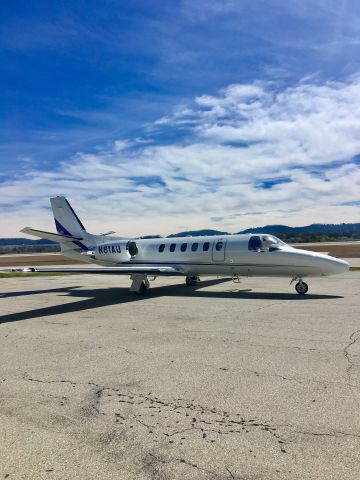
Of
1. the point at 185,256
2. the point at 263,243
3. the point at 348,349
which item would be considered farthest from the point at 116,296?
the point at 348,349

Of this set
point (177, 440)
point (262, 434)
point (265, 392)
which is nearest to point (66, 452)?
point (177, 440)

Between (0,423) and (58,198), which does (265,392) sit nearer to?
(0,423)

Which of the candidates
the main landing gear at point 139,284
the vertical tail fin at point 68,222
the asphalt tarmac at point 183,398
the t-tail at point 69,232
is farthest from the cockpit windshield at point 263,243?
the vertical tail fin at point 68,222

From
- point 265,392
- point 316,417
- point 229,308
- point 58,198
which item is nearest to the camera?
point 316,417

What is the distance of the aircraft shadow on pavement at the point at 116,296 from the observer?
1374 centimetres

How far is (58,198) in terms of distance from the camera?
23188 mm

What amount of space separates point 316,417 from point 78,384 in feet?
11.3

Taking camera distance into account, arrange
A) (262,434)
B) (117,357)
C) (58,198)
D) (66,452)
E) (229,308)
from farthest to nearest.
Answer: (58,198) < (229,308) < (117,357) < (262,434) < (66,452)

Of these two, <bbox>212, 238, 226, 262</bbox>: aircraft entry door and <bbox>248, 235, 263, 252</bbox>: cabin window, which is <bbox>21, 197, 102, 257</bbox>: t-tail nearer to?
<bbox>212, 238, 226, 262</bbox>: aircraft entry door

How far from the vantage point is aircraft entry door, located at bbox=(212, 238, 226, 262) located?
17.7m

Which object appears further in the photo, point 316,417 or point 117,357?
point 117,357

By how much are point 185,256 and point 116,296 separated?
3769 millimetres

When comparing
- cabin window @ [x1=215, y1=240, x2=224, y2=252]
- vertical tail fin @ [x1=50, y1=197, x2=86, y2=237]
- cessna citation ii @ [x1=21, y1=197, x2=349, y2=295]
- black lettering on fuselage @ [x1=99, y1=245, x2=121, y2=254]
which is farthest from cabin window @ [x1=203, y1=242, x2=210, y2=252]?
vertical tail fin @ [x1=50, y1=197, x2=86, y2=237]

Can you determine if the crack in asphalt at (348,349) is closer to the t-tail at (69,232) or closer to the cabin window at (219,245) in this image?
the cabin window at (219,245)
